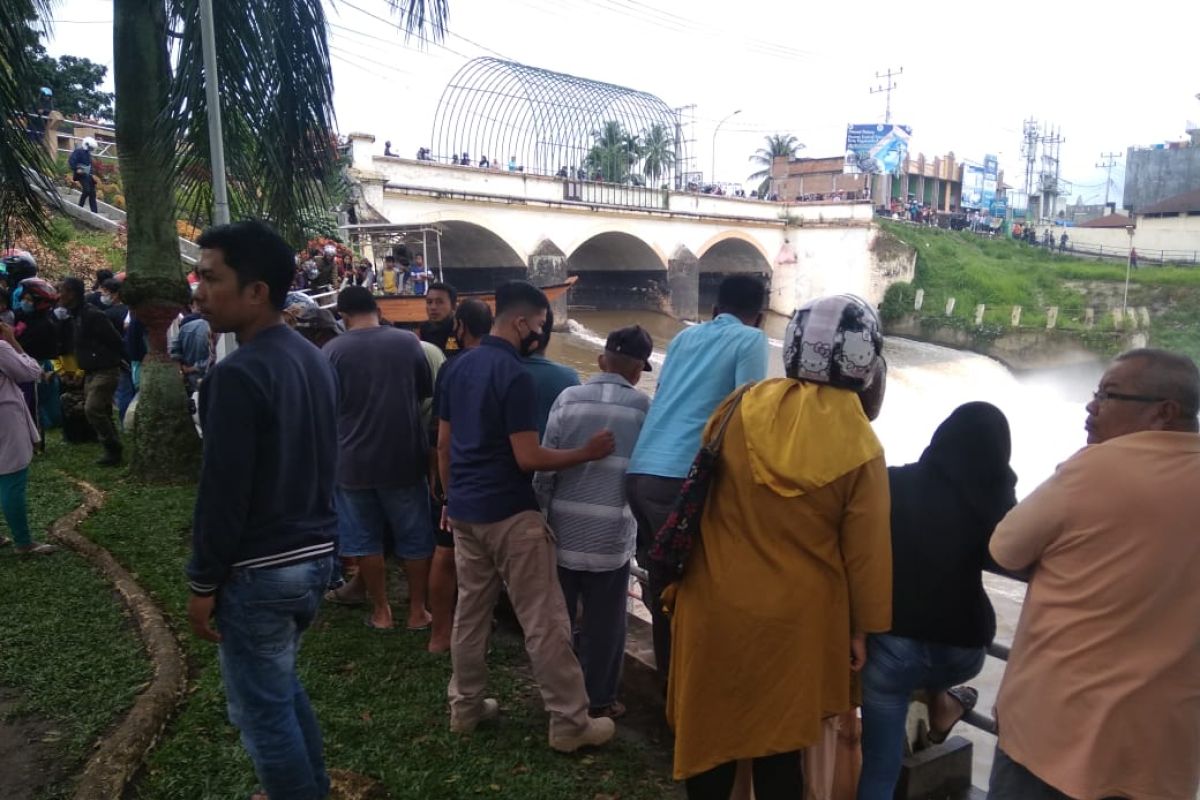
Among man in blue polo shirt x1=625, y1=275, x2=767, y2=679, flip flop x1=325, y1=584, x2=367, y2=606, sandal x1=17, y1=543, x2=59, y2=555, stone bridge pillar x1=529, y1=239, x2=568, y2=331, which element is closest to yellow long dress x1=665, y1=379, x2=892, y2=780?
man in blue polo shirt x1=625, y1=275, x2=767, y2=679

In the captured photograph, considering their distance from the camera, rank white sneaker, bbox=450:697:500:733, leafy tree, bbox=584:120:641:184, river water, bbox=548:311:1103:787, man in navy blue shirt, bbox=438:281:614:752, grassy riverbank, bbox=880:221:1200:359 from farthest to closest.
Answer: grassy riverbank, bbox=880:221:1200:359 → leafy tree, bbox=584:120:641:184 → river water, bbox=548:311:1103:787 → white sneaker, bbox=450:697:500:733 → man in navy blue shirt, bbox=438:281:614:752

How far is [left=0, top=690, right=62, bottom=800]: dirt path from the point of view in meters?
2.89

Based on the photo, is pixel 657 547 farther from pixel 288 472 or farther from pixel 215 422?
pixel 215 422

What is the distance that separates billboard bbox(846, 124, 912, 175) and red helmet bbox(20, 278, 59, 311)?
56.2 metres

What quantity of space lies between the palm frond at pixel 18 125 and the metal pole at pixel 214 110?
1043 millimetres

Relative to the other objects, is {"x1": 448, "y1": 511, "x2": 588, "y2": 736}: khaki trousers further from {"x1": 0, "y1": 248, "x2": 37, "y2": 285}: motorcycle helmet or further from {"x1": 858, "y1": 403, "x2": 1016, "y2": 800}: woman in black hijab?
{"x1": 0, "y1": 248, "x2": 37, "y2": 285}: motorcycle helmet

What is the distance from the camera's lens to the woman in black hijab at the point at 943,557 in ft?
7.44

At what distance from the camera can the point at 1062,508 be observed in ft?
6.27

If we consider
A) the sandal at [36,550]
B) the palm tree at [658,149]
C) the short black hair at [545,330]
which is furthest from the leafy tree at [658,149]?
the short black hair at [545,330]

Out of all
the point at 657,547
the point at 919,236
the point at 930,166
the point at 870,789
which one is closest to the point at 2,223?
the point at 657,547

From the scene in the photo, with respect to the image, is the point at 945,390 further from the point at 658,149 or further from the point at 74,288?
the point at 74,288

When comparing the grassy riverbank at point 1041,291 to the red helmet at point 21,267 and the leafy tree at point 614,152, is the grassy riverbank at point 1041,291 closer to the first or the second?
the leafy tree at point 614,152

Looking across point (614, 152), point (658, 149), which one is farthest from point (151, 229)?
point (658, 149)

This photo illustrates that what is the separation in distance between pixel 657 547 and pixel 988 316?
37406mm
